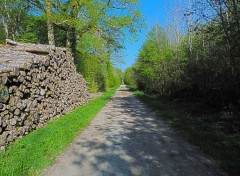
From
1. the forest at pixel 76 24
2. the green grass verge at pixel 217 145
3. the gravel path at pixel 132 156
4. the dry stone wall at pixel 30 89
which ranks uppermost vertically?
the forest at pixel 76 24

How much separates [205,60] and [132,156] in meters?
10.6

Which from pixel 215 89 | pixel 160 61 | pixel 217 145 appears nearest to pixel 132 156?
pixel 217 145

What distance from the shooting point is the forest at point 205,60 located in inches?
388

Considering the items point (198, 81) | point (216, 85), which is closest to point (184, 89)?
point (198, 81)

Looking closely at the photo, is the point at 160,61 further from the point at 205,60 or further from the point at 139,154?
the point at 139,154

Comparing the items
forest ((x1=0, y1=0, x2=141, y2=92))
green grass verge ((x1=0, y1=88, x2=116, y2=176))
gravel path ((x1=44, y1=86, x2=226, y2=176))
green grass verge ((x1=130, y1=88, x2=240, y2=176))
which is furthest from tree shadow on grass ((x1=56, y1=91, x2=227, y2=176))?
forest ((x1=0, y1=0, x2=141, y2=92))

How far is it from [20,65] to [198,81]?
1120 cm

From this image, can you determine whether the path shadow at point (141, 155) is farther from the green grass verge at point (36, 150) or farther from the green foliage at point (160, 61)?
the green foliage at point (160, 61)

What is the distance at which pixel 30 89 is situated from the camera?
980 cm

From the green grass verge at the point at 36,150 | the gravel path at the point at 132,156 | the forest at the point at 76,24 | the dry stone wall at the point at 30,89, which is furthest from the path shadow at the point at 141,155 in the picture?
the forest at the point at 76,24

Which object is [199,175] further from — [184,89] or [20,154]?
[184,89]

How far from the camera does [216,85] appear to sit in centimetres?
1184

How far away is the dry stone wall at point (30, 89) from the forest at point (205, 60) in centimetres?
641

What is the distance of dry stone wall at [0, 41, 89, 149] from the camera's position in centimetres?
796
